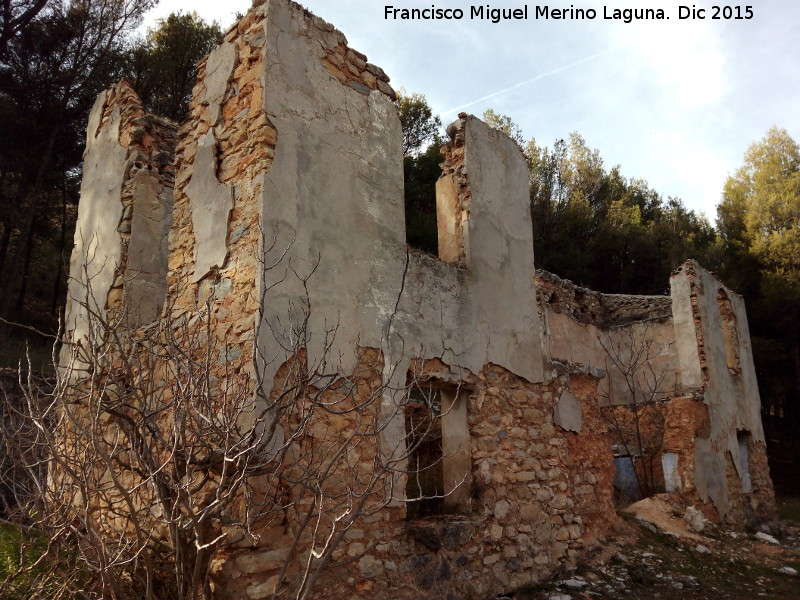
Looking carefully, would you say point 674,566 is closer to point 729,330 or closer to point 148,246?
point 148,246

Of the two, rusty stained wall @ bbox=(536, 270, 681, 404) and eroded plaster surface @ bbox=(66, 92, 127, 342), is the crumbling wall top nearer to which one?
rusty stained wall @ bbox=(536, 270, 681, 404)

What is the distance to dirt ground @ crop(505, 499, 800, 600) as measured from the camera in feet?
20.0

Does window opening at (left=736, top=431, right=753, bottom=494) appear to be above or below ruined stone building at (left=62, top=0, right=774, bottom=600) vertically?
below

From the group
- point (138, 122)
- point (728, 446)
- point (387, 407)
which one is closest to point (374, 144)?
point (387, 407)

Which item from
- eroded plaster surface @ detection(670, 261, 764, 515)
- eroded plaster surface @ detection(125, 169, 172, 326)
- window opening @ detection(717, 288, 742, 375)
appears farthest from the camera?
window opening @ detection(717, 288, 742, 375)

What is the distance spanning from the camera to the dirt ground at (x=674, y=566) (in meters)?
6.09

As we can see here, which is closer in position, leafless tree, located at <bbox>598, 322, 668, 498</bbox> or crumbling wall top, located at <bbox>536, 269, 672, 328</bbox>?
leafless tree, located at <bbox>598, 322, 668, 498</bbox>

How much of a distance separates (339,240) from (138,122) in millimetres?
3155

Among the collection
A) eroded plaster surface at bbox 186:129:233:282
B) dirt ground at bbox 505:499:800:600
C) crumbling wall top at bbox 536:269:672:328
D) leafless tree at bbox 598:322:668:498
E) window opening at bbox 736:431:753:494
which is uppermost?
crumbling wall top at bbox 536:269:672:328

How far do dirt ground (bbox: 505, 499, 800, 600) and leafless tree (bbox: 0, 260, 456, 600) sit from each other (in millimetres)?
2311

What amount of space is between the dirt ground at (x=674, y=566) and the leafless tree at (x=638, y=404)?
5.41 feet

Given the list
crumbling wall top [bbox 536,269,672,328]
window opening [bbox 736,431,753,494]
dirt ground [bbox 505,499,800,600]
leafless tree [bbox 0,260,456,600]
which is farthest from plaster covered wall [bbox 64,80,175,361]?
window opening [bbox 736,431,753,494]

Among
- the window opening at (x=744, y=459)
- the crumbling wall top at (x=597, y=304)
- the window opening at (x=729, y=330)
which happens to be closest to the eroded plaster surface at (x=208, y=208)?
the crumbling wall top at (x=597, y=304)

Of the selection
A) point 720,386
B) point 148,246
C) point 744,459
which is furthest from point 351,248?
point 744,459
